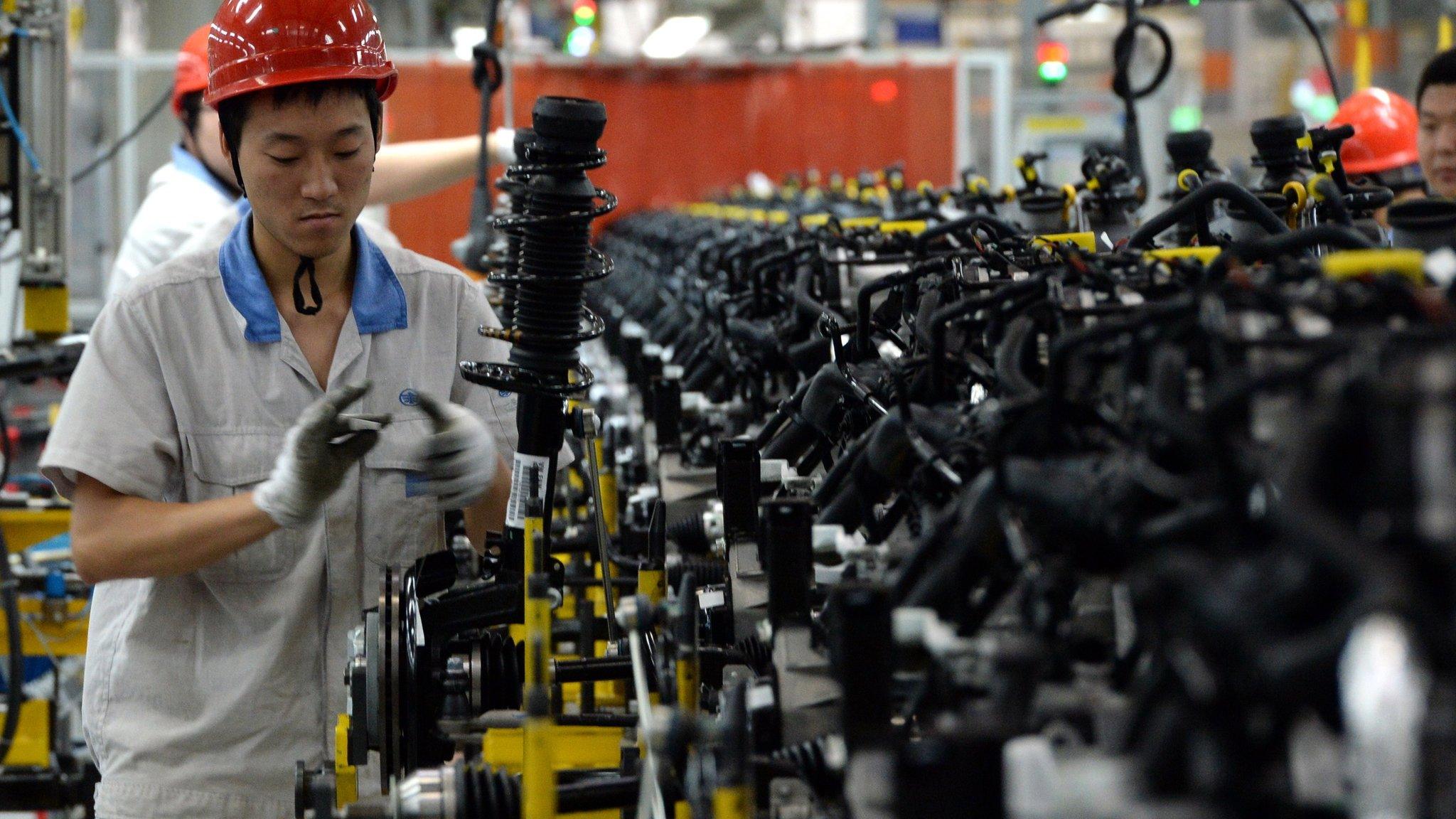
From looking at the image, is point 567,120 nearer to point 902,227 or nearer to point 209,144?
point 902,227

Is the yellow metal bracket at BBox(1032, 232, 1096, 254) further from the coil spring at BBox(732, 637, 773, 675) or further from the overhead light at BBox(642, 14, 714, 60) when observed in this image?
the overhead light at BBox(642, 14, 714, 60)

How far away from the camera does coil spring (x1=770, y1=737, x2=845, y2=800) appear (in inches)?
51.8

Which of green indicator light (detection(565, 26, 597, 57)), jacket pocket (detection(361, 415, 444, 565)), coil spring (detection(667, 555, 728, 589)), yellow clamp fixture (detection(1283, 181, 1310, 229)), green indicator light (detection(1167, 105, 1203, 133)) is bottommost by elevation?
coil spring (detection(667, 555, 728, 589))

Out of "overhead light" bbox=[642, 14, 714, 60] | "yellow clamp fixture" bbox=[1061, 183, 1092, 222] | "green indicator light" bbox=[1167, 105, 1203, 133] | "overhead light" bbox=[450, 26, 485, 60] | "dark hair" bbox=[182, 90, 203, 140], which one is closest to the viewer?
"yellow clamp fixture" bbox=[1061, 183, 1092, 222]

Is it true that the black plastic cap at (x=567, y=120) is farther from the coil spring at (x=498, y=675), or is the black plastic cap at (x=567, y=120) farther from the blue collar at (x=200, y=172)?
the blue collar at (x=200, y=172)

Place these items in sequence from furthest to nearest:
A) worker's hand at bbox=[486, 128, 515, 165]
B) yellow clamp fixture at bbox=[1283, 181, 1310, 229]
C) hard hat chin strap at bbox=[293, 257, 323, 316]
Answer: worker's hand at bbox=[486, 128, 515, 165] < yellow clamp fixture at bbox=[1283, 181, 1310, 229] < hard hat chin strap at bbox=[293, 257, 323, 316]

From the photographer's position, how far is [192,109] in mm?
3984

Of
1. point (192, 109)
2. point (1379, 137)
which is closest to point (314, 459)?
point (192, 109)

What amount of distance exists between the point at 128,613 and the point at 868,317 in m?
0.95

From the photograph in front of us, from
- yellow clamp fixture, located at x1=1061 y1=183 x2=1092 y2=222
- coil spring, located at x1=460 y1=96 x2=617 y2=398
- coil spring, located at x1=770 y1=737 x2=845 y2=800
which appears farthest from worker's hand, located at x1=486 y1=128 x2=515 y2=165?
coil spring, located at x1=770 y1=737 x2=845 y2=800

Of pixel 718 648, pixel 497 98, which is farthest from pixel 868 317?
pixel 497 98

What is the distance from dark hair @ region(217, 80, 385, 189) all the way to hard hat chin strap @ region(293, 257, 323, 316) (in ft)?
0.40

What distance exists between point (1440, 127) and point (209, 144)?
269cm

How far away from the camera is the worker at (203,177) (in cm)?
358
